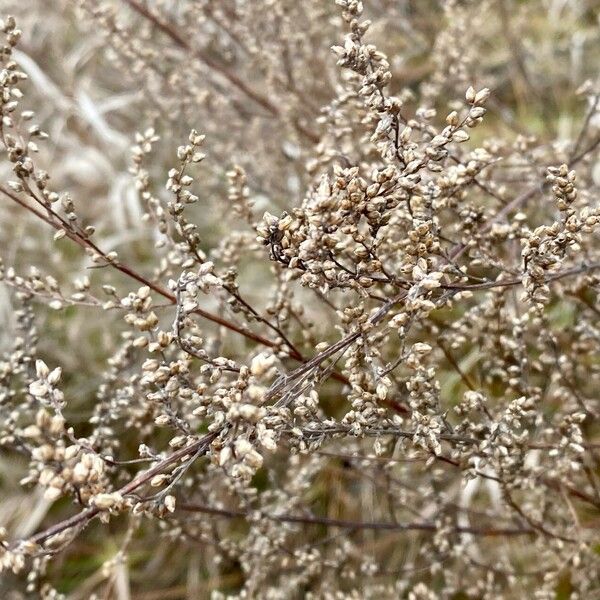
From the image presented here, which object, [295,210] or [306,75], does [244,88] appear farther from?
[295,210]

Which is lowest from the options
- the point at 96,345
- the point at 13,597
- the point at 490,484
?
the point at 13,597

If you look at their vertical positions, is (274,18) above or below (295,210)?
above

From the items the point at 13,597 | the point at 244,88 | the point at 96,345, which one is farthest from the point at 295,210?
the point at 96,345

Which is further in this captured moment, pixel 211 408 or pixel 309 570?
pixel 309 570

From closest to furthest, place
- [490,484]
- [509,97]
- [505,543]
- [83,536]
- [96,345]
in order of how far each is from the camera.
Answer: [505,543]
[490,484]
[83,536]
[96,345]
[509,97]

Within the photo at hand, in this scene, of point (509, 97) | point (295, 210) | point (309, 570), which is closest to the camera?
point (295, 210)

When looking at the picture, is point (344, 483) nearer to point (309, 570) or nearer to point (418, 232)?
point (309, 570)

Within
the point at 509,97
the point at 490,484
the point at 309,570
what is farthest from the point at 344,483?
the point at 509,97
